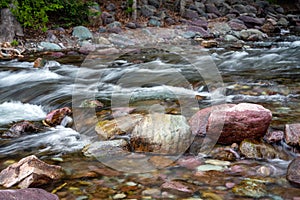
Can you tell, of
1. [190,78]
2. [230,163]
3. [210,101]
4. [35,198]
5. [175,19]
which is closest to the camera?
[35,198]

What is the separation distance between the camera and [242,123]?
3273 mm

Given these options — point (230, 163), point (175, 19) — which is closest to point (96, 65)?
point (230, 163)

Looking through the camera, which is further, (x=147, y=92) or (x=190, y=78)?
(x=190, y=78)

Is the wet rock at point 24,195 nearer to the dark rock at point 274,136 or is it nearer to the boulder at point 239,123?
the boulder at point 239,123

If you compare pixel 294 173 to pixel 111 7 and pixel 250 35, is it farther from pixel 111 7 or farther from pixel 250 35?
pixel 111 7

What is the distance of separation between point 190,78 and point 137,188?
14.3ft

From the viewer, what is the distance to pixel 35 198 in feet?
6.81

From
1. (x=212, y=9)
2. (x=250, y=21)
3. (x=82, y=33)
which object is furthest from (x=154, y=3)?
(x=82, y=33)

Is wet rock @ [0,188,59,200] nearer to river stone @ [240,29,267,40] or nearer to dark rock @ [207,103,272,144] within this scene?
dark rock @ [207,103,272,144]

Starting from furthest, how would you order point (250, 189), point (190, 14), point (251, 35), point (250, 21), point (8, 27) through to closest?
1. point (190, 14)
2. point (250, 21)
3. point (251, 35)
4. point (8, 27)
5. point (250, 189)

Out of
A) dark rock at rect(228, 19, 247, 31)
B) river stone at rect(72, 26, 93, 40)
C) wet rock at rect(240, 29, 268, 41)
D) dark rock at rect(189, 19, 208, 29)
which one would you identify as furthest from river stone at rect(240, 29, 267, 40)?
river stone at rect(72, 26, 93, 40)

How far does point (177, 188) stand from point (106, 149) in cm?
101

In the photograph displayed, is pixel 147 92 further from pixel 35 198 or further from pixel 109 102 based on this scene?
pixel 35 198

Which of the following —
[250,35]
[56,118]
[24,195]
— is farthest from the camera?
[250,35]
